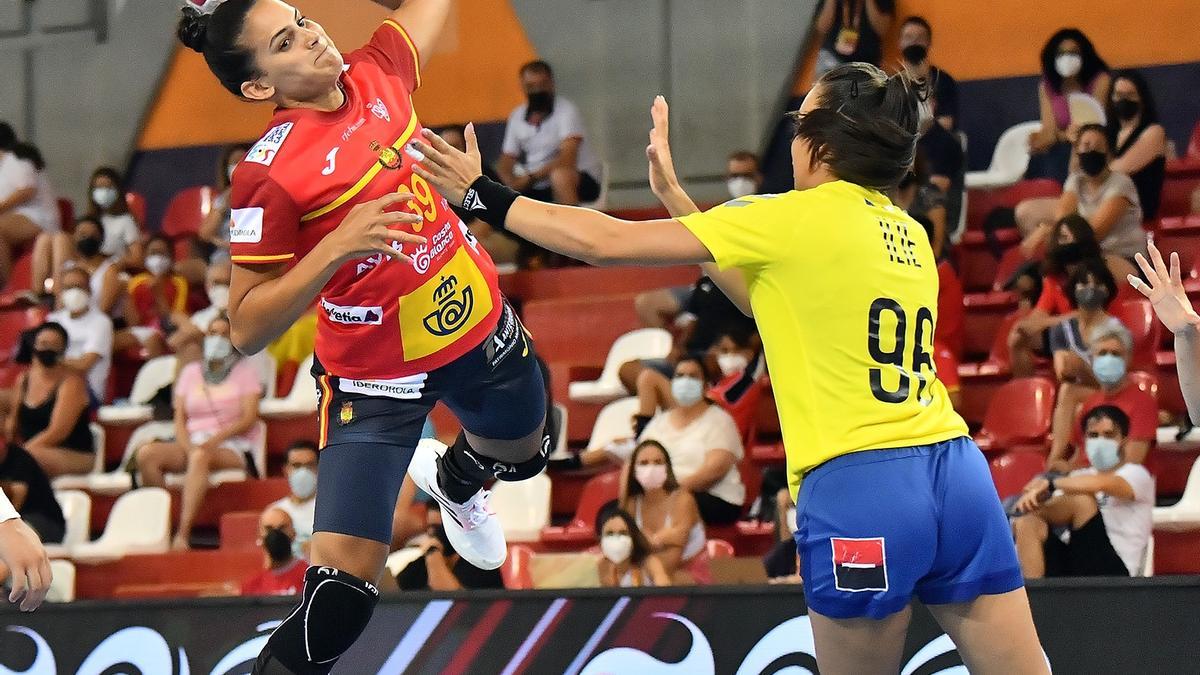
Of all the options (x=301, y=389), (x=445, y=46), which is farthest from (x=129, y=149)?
(x=301, y=389)

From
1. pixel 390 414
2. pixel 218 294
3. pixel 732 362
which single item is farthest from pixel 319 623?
pixel 218 294

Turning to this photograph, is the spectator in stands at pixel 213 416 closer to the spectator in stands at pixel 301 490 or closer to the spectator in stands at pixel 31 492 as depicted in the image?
the spectator in stands at pixel 31 492

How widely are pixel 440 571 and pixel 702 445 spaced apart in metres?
1.52

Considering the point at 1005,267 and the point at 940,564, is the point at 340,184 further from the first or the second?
the point at 1005,267

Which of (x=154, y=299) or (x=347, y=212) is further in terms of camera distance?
(x=154, y=299)

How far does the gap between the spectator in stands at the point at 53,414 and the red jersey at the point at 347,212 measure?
661cm

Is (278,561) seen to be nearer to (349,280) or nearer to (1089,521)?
(1089,521)

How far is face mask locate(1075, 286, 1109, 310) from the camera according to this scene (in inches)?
325

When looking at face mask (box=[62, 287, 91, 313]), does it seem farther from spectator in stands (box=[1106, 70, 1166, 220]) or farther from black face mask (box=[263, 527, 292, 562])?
spectator in stands (box=[1106, 70, 1166, 220])

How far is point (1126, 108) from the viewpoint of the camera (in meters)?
9.42

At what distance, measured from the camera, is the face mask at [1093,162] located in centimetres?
911

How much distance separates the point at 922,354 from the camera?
3.72 meters

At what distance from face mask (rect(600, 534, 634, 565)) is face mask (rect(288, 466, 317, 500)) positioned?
1955mm

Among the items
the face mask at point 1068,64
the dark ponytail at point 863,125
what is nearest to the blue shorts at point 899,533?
the dark ponytail at point 863,125
